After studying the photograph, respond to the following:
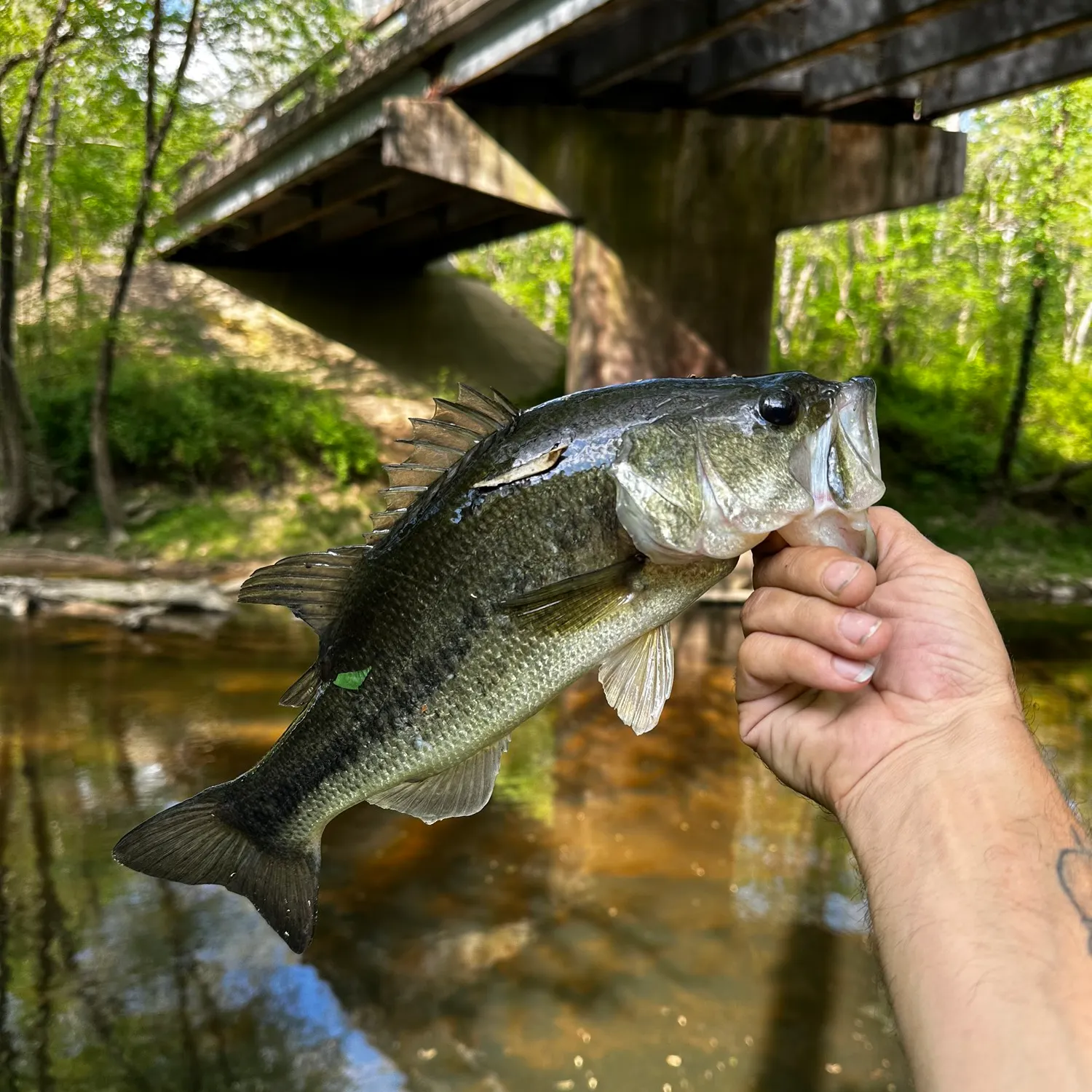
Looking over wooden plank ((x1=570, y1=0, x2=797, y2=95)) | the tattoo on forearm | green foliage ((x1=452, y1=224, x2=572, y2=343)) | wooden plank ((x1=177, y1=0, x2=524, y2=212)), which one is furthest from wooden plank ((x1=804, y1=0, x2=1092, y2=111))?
green foliage ((x1=452, y1=224, x2=572, y2=343))

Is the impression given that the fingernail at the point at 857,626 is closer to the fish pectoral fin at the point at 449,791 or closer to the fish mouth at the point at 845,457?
the fish mouth at the point at 845,457

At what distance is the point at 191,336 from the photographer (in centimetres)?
1864

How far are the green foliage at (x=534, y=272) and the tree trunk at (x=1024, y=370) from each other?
14650mm

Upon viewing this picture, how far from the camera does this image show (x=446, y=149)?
34.0ft

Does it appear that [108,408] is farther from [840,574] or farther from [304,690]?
[840,574]

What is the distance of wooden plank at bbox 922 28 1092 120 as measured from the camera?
9422 mm

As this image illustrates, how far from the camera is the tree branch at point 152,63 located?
11492mm

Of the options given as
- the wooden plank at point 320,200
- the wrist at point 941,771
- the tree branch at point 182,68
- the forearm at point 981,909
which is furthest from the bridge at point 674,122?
the forearm at point 981,909

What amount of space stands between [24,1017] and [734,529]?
4722 mm

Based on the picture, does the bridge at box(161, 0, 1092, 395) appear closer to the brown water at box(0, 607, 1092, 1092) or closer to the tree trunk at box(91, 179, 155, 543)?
the tree trunk at box(91, 179, 155, 543)

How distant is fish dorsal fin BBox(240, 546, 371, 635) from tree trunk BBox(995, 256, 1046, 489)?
1612cm

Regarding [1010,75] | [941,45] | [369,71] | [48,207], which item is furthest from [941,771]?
[48,207]

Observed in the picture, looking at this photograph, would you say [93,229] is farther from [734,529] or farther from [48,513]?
[734,529]

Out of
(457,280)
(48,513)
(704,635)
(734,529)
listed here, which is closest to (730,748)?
(704,635)
